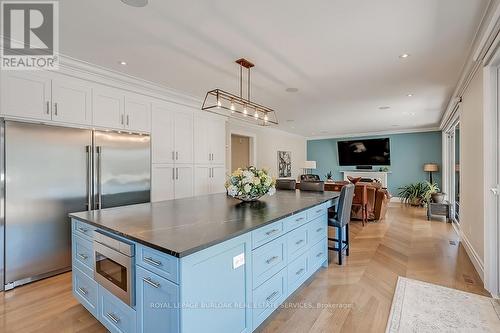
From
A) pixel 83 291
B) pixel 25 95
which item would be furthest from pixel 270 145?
pixel 83 291

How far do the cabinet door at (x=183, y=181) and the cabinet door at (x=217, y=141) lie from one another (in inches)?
27.6

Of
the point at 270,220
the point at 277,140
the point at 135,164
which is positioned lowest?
the point at 270,220

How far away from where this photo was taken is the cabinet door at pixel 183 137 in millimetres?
4414

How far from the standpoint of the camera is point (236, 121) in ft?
21.2

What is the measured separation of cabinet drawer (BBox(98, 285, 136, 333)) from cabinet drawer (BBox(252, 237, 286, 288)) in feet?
2.77

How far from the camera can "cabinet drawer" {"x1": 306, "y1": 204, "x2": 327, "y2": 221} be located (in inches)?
107

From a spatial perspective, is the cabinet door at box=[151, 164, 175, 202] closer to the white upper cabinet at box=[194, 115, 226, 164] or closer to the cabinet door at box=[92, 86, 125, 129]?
the white upper cabinet at box=[194, 115, 226, 164]

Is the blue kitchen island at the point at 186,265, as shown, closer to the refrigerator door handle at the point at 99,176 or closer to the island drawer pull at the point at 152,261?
the island drawer pull at the point at 152,261

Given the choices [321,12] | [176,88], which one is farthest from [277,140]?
[321,12]

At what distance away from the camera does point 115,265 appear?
5.67 feet

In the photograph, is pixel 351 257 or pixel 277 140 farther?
pixel 277 140

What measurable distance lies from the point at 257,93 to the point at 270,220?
2840 mm

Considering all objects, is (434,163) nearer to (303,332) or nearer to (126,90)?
(303,332)

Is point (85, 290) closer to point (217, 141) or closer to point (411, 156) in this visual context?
point (217, 141)
